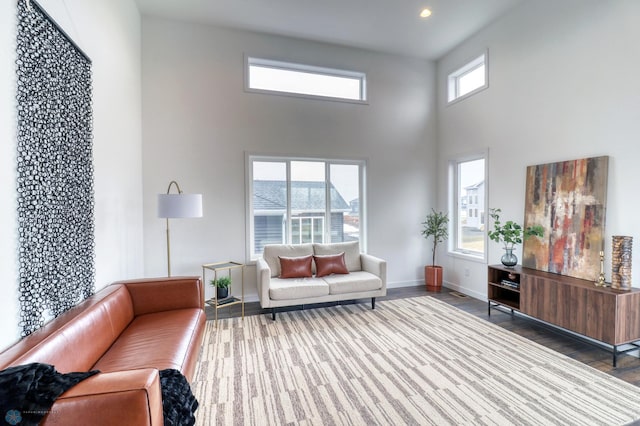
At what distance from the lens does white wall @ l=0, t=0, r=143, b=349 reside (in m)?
1.52

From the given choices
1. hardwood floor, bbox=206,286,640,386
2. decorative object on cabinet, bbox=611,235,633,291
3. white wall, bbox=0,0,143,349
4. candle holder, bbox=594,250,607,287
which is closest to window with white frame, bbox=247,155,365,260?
hardwood floor, bbox=206,286,640,386

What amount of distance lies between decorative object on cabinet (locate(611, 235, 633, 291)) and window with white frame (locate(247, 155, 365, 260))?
3090 mm

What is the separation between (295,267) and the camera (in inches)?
158

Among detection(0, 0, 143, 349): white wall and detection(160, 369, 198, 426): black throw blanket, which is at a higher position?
detection(0, 0, 143, 349): white wall

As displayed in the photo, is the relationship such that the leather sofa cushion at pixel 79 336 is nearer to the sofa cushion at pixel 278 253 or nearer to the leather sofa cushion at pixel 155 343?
the leather sofa cushion at pixel 155 343

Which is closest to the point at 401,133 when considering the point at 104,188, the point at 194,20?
the point at 194,20

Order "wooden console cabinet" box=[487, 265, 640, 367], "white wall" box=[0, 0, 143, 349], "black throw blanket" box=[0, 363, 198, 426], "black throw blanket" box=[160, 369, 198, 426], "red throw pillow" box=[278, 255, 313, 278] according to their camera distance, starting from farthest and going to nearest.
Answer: "red throw pillow" box=[278, 255, 313, 278], "wooden console cabinet" box=[487, 265, 640, 367], "white wall" box=[0, 0, 143, 349], "black throw blanket" box=[160, 369, 198, 426], "black throw blanket" box=[0, 363, 198, 426]

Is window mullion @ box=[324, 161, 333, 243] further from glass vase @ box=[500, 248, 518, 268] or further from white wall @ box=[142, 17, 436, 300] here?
glass vase @ box=[500, 248, 518, 268]

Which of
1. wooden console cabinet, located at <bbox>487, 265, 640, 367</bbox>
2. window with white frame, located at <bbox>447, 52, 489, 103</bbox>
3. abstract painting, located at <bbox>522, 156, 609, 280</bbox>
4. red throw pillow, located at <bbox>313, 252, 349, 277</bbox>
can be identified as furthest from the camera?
window with white frame, located at <bbox>447, 52, 489, 103</bbox>

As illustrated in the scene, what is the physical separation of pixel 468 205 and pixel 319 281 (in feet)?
9.54

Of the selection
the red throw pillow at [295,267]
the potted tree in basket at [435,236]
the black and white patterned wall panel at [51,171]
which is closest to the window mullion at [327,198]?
the red throw pillow at [295,267]

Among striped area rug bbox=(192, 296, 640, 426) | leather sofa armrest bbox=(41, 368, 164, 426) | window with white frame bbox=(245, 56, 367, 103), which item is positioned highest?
window with white frame bbox=(245, 56, 367, 103)

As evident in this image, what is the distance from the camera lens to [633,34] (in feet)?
9.16

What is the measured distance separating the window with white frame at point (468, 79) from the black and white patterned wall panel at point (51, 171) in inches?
194
